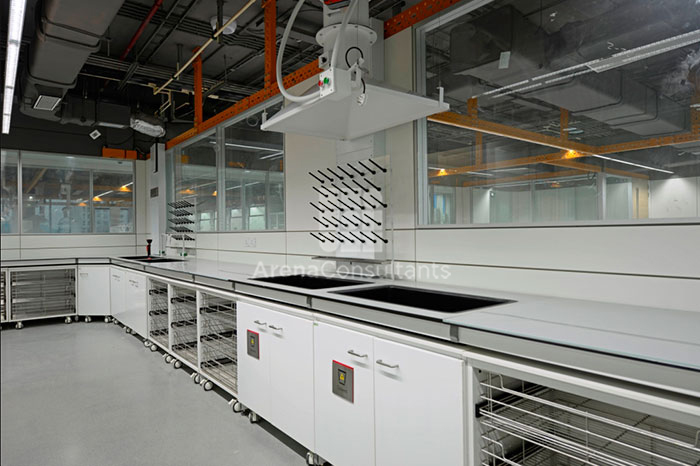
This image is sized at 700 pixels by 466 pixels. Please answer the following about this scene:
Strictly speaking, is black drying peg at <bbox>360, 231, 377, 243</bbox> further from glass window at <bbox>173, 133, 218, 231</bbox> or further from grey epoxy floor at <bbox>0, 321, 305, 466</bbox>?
glass window at <bbox>173, 133, 218, 231</bbox>

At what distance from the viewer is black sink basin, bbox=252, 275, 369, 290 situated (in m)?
2.81

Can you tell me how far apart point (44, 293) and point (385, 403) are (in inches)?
226

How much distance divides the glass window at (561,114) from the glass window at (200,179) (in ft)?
10.2

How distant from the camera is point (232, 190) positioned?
4.65 metres

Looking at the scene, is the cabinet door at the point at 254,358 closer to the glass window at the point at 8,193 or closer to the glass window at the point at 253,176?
the glass window at the point at 253,176

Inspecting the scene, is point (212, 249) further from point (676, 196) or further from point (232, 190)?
point (676, 196)

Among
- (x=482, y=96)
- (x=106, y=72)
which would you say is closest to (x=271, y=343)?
(x=482, y=96)

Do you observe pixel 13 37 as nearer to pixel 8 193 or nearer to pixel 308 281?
pixel 308 281

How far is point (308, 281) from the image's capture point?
3080 millimetres

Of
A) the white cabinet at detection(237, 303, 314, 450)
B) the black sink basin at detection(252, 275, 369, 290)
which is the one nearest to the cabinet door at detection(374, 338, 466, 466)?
the white cabinet at detection(237, 303, 314, 450)

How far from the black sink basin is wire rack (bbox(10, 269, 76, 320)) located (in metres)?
4.11

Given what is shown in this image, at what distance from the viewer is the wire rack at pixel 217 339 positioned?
3.29m

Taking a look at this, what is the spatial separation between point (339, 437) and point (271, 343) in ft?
2.23

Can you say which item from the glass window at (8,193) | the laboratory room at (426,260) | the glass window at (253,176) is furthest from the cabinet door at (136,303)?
the glass window at (8,193)
